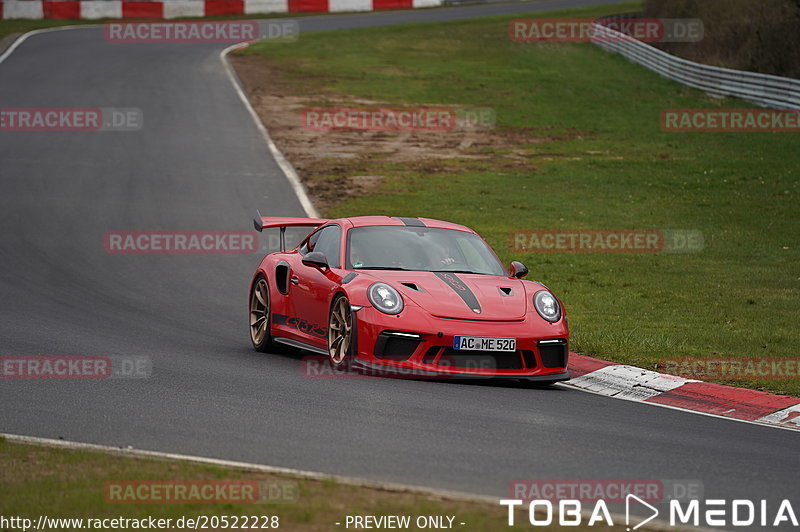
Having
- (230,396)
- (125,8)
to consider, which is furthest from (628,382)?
(125,8)

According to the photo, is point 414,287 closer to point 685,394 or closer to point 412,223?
point 412,223

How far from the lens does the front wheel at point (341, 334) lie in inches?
368

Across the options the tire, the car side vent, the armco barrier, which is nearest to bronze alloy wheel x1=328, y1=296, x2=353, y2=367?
the car side vent

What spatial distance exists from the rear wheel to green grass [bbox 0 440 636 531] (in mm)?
4976

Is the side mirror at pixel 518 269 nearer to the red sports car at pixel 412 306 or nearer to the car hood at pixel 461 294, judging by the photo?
the red sports car at pixel 412 306

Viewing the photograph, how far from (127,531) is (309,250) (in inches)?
257

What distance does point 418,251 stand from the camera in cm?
1047

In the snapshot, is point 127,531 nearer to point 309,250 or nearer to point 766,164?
point 309,250

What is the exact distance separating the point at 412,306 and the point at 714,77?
1109 inches

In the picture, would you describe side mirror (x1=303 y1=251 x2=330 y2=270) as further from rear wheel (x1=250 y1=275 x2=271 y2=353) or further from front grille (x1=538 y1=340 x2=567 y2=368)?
front grille (x1=538 y1=340 x2=567 y2=368)

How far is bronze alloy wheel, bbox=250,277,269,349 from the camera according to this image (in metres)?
11.2

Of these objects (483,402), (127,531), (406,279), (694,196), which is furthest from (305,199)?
(127,531)

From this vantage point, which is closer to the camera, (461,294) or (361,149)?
(461,294)

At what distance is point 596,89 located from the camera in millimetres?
37531
